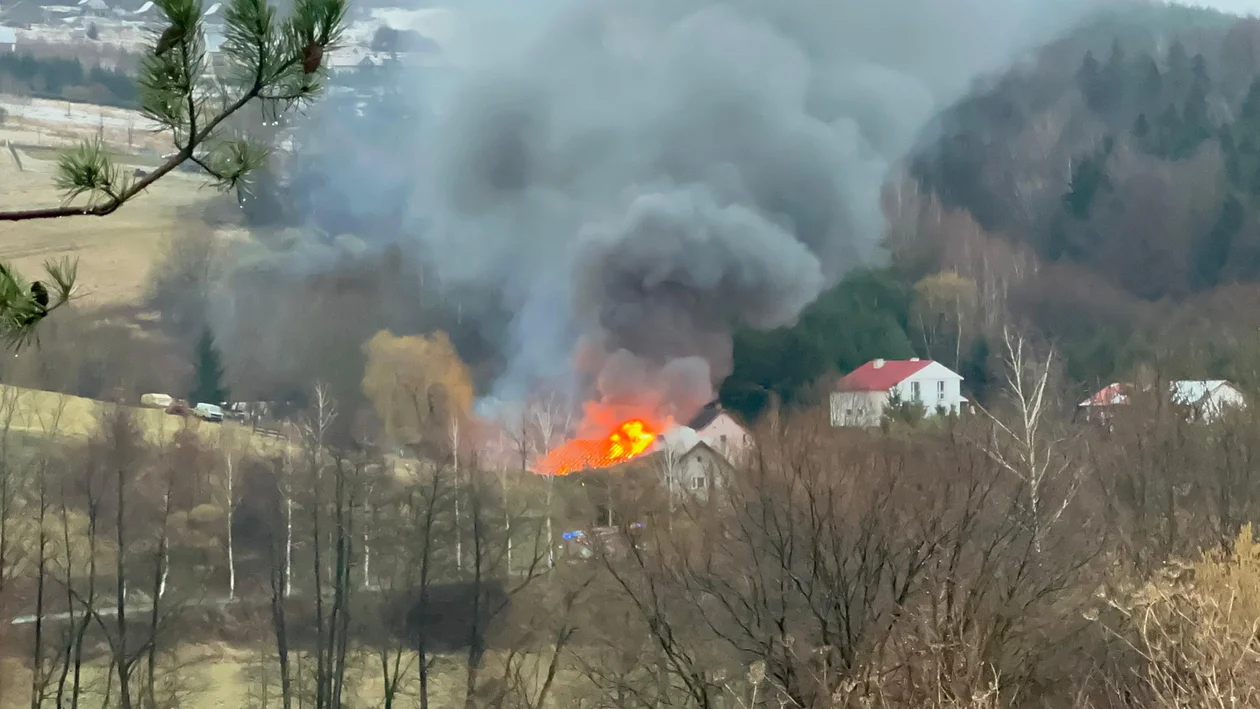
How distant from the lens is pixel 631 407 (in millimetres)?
26109

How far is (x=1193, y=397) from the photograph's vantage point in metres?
23.7

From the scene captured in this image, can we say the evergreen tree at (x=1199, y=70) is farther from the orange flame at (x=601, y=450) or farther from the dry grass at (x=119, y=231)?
the dry grass at (x=119, y=231)

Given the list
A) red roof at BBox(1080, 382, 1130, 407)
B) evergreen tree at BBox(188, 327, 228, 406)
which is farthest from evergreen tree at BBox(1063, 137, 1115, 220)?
evergreen tree at BBox(188, 327, 228, 406)

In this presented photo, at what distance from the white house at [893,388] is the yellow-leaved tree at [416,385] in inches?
320

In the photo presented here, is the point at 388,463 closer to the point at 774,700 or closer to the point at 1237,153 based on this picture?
the point at 774,700

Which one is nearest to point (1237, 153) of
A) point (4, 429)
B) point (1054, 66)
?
point (1054, 66)

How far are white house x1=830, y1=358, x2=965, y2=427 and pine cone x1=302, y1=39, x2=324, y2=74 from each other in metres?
20.9

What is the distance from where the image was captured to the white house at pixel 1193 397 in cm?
2248

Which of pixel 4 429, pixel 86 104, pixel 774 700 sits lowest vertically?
pixel 4 429

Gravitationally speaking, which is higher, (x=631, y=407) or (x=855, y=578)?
(x=855, y=578)

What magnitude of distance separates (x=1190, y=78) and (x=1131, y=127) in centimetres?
255

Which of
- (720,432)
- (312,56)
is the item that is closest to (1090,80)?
(720,432)

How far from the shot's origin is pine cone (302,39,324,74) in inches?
168

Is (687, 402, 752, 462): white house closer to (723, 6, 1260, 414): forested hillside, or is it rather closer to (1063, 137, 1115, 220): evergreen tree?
(723, 6, 1260, 414): forested hillside
